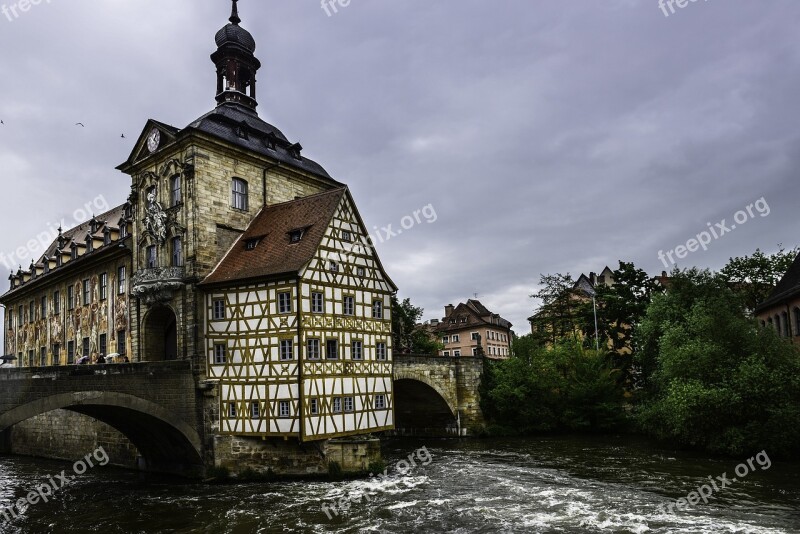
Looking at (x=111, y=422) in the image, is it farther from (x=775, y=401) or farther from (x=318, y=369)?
(x=775, y=401)

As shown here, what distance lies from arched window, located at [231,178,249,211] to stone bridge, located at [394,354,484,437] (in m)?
13.3

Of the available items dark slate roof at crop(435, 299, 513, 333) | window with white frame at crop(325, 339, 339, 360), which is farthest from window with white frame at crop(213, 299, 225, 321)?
dark slate roof at crop(435, 299, 513, 333)

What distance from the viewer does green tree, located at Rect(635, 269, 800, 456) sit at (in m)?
23.5

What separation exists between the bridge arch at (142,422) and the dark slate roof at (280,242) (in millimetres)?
5026

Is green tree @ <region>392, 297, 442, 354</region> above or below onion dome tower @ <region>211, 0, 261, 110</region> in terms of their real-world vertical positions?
below

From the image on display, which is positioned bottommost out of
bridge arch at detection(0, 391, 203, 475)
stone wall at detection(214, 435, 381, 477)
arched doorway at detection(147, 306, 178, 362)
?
stone wall at detection(214, 435, 381, 477)

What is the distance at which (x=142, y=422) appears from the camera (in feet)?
75.0

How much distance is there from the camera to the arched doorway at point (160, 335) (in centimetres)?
2617

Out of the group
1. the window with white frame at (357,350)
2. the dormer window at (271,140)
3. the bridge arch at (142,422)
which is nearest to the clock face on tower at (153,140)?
the dormer window at (271,140)

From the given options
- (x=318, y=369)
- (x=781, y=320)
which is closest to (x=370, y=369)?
(x=318, y=369)

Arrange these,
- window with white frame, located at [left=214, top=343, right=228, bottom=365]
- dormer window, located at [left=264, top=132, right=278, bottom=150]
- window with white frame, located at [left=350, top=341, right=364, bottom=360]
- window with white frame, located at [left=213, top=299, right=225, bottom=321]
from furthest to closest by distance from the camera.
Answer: dormer window, located at [left=264, top=132, right=278, bottom=150]
window with white frame, located at [left=350, top=341, right=364, bottom=360]
window with white frame, located at [left=213, top=299, right=225, bottom=321]
window with white frame, located at [left=214, top=343, right=228, bottom=365]

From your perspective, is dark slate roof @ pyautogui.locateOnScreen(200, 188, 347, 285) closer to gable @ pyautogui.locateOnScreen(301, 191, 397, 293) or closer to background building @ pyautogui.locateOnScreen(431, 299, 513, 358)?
gable @ pyautogui.locateOnScreen(301, 191, 397, 293)

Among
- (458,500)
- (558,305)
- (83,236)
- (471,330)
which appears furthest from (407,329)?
(458,500)

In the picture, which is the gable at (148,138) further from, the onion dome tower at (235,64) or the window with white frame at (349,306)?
the window with white frame at (349,306)
